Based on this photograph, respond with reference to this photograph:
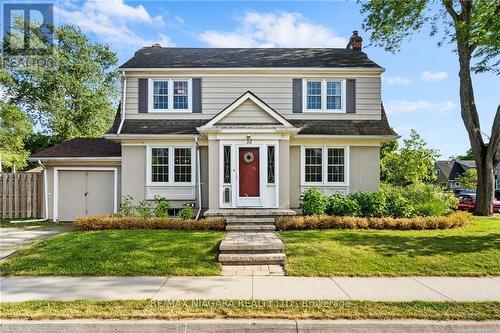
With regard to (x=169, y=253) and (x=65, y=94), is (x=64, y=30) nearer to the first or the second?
(x=65, y=94)

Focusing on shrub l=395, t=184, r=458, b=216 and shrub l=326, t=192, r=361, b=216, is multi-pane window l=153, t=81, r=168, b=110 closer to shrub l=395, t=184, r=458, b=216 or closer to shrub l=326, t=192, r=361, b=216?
shrub l=326, t=192, r=361, b=216

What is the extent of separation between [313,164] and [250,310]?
9348mm

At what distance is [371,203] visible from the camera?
38.0 ft

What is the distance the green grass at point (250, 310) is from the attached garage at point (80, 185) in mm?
9114

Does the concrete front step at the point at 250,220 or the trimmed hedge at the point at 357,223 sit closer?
the trimmed hedge at the point at 357,223

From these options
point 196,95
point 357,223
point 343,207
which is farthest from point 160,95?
Result: point 357,223

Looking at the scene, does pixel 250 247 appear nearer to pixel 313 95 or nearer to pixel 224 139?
pixel 224 139

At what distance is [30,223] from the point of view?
12625 mm

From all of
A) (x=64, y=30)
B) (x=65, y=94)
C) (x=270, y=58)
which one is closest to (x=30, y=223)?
(x=270, y=58)

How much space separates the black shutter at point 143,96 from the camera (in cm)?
1376

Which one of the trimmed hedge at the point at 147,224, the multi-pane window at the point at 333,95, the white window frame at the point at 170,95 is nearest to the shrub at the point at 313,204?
the trimmed hedge at the point at 147,224

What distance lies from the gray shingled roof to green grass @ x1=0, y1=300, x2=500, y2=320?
11.5 metres

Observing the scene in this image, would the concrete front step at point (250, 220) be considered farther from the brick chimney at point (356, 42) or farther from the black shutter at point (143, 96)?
the brick chimney at point (356, 42)

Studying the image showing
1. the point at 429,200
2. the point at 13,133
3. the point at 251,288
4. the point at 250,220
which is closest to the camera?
the point at 251,288
